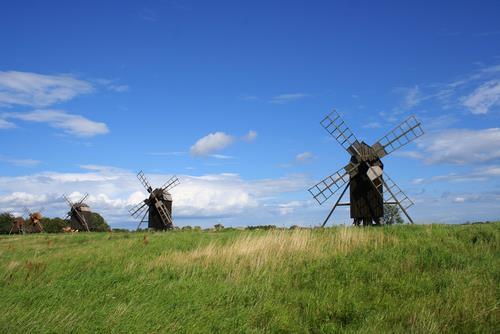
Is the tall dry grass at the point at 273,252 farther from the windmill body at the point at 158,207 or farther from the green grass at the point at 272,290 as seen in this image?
the windmill body at the point at 158,207

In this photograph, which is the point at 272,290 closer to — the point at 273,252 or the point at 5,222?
the point at 273,252

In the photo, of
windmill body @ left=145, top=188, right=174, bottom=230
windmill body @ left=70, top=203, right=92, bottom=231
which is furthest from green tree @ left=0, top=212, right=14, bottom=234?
windmill body @ left=145, top=188, right=174, bottom=230

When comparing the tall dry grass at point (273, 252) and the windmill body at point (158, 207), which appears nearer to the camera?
the tall dry grass at point (273, 252)

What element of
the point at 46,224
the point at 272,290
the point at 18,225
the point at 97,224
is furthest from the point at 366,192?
the point at 46,224

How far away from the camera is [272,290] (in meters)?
10.4

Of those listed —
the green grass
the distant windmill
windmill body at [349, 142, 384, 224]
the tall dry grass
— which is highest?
windmill body at [349, 142, 384, 224]

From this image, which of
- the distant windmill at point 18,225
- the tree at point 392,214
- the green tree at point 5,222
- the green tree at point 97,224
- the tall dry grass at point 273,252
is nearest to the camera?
the tall dry grass at point 273,252

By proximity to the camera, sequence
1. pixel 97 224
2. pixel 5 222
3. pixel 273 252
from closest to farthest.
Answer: pixel 273 252 → pixel 5 222 → pixel 97 224

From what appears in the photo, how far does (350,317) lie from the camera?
9016 mm

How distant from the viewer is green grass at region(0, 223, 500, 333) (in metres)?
8.38

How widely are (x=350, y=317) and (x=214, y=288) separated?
3.07m

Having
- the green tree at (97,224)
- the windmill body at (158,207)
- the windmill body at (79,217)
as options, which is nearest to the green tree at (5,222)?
the windmill body at (79,217)

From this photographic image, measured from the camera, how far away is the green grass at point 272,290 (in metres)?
8.38

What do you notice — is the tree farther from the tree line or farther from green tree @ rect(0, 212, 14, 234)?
green tree @ rect(0, 212, 14, 234)
